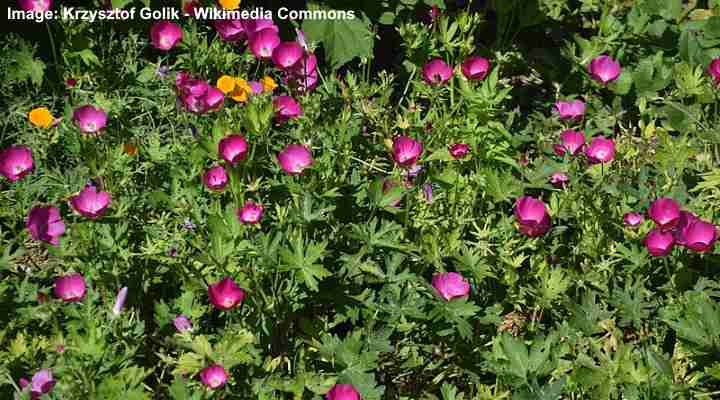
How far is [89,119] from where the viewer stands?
8.34 ft

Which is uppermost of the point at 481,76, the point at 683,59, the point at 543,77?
the point at 481,76

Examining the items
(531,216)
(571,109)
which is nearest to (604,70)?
(571,109)

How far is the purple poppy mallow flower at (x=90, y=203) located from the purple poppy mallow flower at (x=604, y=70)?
1608mm

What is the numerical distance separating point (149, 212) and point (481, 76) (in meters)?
1.04

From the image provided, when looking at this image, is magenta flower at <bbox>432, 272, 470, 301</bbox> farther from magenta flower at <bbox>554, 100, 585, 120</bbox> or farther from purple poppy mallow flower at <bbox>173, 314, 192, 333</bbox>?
magenta flower at <bbox>554, 100, 585, 120</bbox>

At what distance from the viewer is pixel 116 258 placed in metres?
2.40

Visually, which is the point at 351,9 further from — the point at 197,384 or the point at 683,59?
the point at 197,384

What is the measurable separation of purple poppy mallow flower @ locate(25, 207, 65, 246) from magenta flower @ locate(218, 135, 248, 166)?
44 cm

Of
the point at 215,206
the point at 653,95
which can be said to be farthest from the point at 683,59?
the point at 215,206

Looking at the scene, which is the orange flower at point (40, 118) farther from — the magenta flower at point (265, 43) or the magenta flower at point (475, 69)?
the magenta flower at point (475, 69)

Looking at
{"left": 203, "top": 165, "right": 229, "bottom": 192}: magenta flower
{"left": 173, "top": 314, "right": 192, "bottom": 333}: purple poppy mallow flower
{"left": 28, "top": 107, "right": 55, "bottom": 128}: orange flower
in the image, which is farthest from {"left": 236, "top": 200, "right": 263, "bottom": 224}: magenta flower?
{"left": 28, "top": 107, "right": 55, "bottom": 128}: orange flower

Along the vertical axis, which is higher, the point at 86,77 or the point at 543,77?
the point at 86,77

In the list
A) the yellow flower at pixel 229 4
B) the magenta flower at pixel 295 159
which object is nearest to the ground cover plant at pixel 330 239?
the magenta flower at pixel 295 159

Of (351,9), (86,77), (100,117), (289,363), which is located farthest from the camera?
(351,9)
